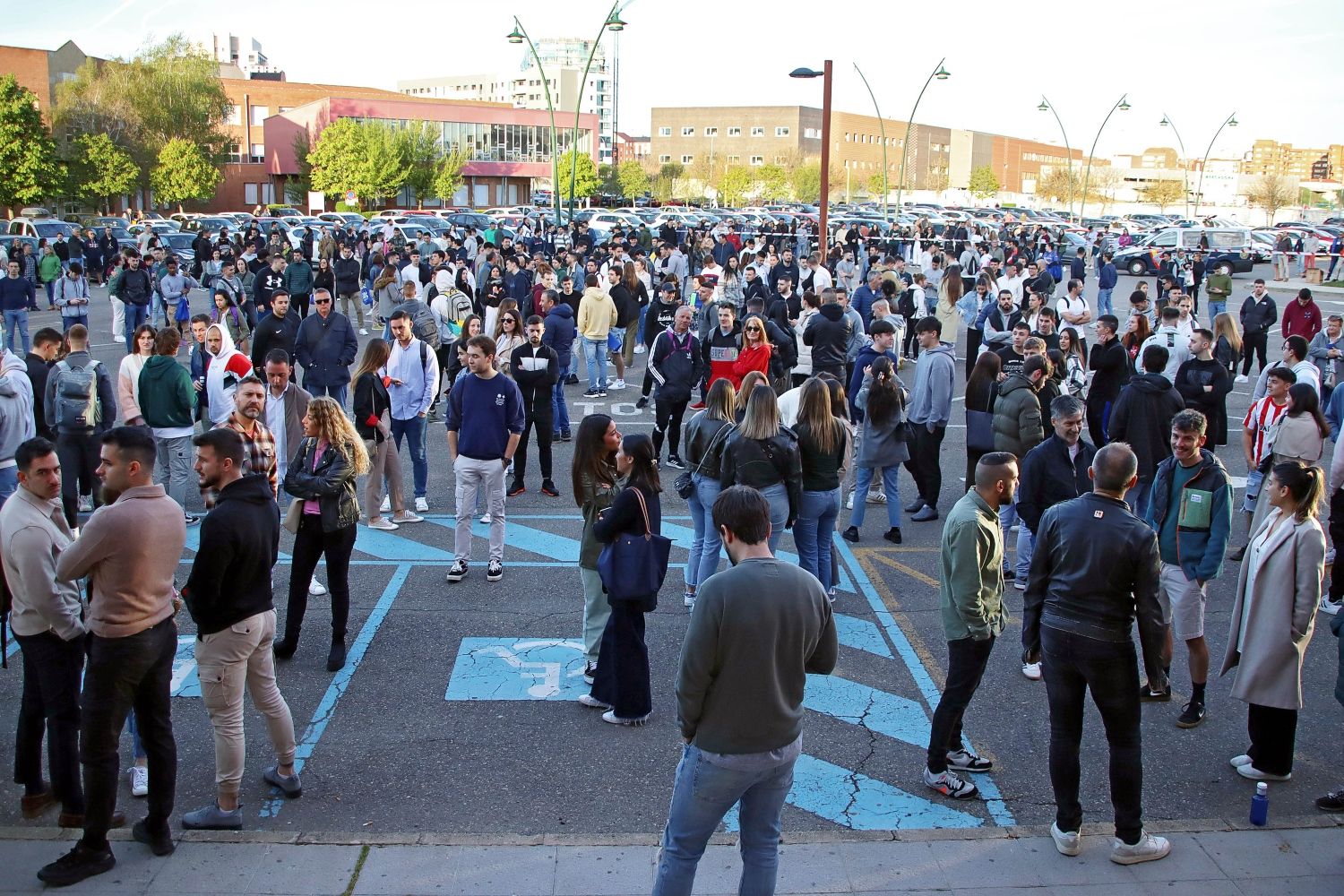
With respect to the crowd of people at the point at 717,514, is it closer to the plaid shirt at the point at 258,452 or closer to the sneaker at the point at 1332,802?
the plaid shirt at the point at 258,452

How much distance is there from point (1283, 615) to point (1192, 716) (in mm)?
1147

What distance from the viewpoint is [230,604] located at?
210 inches

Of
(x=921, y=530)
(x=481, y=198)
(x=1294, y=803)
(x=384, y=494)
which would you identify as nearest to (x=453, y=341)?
(x=384, y=494)

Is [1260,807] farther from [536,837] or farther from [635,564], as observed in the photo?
[536,837]

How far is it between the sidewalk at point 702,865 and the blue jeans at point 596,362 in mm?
12091

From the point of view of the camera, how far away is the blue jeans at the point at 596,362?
17.1m

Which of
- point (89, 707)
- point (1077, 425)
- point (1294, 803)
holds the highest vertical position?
point (1077, 425)

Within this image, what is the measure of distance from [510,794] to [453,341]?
10513 millimetres

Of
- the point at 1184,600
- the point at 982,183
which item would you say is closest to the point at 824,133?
the point at 1184,600

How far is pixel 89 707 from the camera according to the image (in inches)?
198

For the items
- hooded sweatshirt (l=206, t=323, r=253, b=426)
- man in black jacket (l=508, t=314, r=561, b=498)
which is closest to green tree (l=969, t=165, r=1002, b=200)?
man in black jacket (l=508, t=314, r=561, b=498)

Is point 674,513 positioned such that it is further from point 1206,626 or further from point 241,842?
point 241,842

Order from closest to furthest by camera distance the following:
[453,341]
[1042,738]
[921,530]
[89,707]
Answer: [89,707]
[1042,738]
[921,530]
[453,341]

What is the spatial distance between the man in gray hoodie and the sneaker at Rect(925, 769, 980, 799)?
16.8ft
